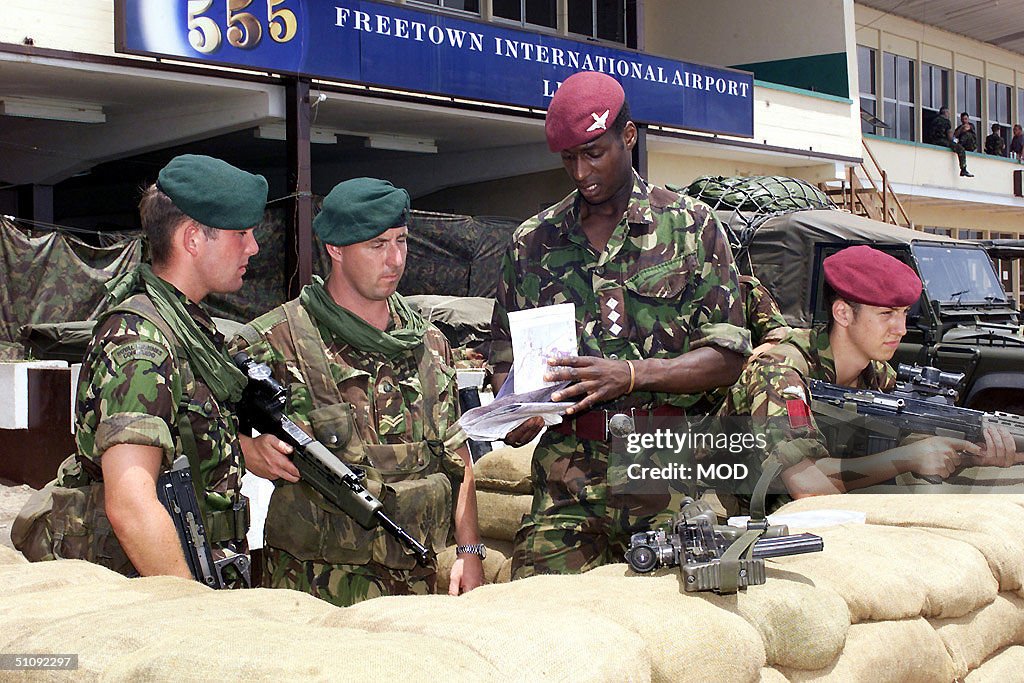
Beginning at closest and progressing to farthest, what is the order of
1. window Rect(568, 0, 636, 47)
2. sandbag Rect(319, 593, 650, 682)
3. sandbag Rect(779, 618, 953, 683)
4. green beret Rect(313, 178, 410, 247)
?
sandbag Rect(319, 593, 650, 682), sandbag Rect(779, 618, 953, 683), green beret Rect(313, 178, 410, 247), window Rect(568, 0, 636, 47)

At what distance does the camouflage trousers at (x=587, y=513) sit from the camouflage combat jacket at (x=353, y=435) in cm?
38

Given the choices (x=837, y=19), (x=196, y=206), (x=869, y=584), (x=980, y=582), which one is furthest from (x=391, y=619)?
(x=837, y=19)

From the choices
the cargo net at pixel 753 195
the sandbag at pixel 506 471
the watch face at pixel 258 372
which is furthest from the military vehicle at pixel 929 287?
the watch face at pixel 258 372

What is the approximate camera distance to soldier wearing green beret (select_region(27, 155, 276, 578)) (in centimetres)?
227

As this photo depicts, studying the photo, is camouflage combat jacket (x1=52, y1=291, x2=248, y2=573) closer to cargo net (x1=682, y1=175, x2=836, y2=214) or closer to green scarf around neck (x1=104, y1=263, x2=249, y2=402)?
green scarf around neck (x1=104, y1=263, x2=249, y2=402)

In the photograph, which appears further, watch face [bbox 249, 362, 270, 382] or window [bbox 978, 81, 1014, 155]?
window [bbox 978, 81, 1014, 155]

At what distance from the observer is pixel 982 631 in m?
2.57

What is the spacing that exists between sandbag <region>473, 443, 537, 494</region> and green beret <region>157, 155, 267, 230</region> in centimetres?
164

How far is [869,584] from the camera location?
2.24m

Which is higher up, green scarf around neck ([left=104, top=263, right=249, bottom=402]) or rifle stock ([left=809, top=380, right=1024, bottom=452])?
green scarf around neck ([left=104, top=263, right=249, bottom=402])

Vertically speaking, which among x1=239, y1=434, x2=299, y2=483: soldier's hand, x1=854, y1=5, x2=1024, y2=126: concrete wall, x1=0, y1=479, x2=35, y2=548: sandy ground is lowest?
x1=0, y1=479, x2=35, y2=548: sandy ground

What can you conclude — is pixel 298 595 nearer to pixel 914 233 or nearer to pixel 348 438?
pixel 348 438

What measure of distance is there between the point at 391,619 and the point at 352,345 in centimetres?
132

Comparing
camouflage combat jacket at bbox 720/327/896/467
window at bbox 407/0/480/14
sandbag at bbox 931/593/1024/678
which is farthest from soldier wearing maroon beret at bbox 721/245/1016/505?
window at bbox 407/0/480/14
